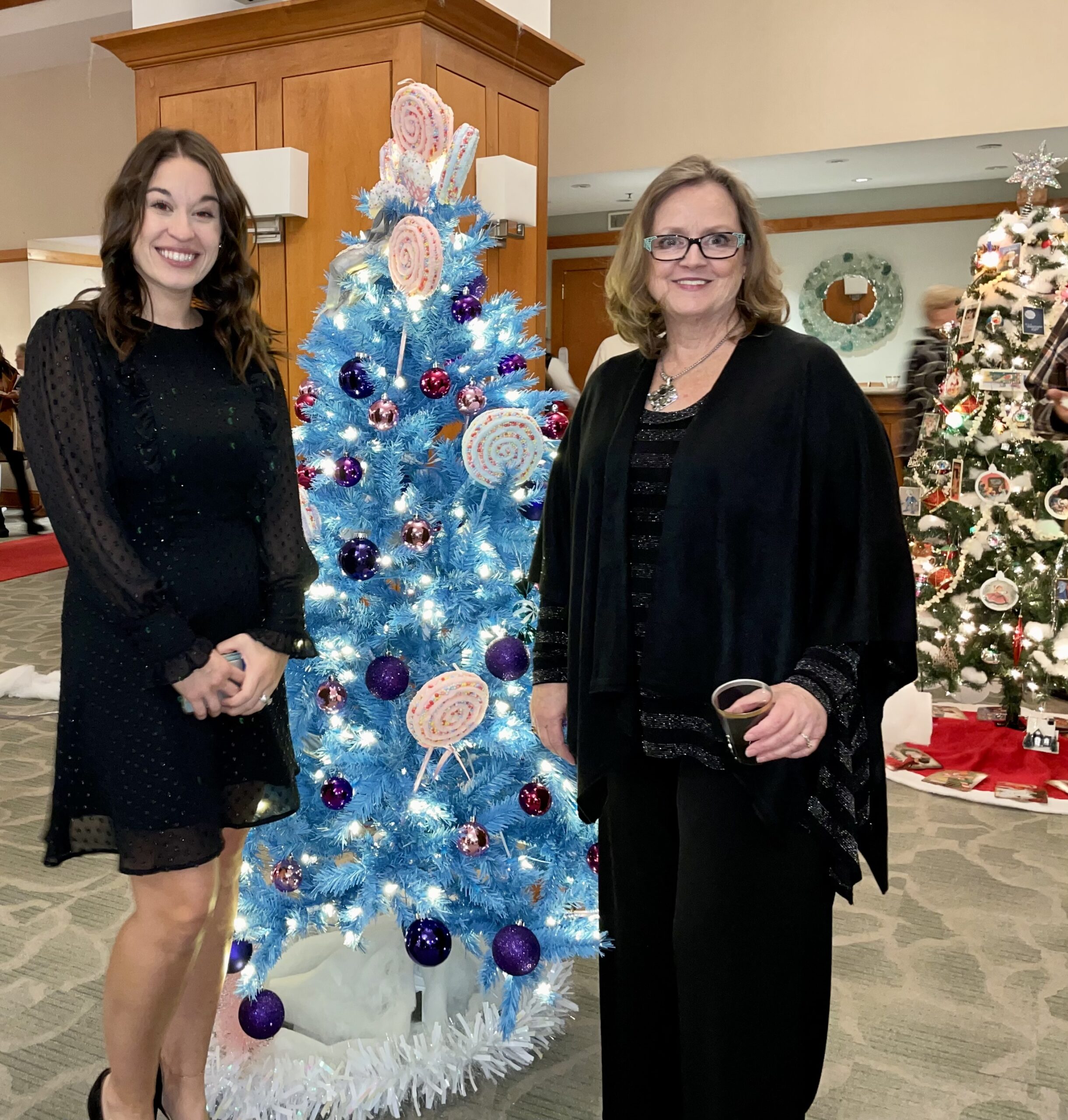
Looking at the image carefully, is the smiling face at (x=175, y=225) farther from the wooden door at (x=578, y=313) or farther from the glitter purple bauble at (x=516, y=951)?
the wooden door at (x=578, y=313)

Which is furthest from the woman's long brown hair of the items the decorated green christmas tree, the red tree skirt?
the decorated green christmas tree

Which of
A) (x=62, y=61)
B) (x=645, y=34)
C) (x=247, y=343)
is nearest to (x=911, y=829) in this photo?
(x=247, y=343)

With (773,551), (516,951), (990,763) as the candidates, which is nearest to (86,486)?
(773,551)

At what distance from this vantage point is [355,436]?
2244 mm

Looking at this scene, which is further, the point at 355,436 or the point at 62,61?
the point at 62,61

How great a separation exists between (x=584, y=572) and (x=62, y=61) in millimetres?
9976

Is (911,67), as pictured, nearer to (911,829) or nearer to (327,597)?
(911,829)

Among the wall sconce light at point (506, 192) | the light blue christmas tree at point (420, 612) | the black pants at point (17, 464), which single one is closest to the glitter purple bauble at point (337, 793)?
the light blue christmas tree at point (420, 612)

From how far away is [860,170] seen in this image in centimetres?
935

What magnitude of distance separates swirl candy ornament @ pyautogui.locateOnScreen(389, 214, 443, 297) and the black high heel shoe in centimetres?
155

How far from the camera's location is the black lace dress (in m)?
1.57

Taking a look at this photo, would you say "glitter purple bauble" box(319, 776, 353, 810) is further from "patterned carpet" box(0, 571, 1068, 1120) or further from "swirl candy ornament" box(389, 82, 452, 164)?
"swirl candy ornament" box(389, 82, 452, 164)

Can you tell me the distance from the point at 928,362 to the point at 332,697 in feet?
13.5

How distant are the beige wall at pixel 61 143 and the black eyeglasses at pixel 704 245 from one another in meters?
8.88
